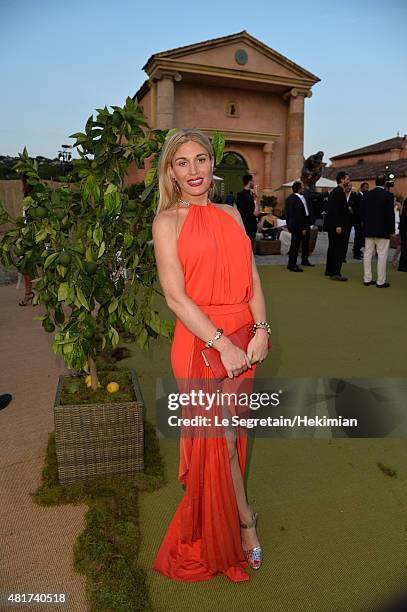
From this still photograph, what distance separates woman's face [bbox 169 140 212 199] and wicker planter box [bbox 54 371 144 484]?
1.37m

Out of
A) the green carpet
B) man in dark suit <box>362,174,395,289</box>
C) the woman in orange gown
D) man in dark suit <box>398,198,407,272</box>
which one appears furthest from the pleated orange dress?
man in dark suit <box>398,198,407,272</box>

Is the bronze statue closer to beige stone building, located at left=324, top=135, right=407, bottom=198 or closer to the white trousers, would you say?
the white trousers

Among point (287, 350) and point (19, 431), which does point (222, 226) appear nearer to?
point (19, 431)

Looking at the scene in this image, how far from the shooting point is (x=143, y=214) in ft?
8.54

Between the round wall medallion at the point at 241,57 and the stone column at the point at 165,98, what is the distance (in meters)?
3.44

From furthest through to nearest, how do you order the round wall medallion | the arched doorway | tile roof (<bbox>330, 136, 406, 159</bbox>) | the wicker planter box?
tile roof (<bbox>330, 136, 406, 159</bbox>) < the arched doorway < the round wall medallion < the wicker planter box

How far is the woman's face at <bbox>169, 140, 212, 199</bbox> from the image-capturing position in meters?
1.91

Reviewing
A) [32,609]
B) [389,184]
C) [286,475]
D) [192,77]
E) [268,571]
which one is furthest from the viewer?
[192,77]

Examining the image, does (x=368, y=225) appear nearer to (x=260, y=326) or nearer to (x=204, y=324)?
(x=260, y=326)

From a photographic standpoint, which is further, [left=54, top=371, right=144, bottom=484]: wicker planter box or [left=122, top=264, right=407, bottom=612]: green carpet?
[left=54, top=371, right=144, bottom=484]: wicker planter box

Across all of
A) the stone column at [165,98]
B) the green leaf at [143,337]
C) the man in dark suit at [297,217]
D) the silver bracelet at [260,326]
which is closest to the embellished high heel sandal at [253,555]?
the silver bracelet at [260,326]

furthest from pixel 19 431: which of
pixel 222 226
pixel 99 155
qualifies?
pixel 222 226

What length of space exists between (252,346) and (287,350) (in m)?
3.39

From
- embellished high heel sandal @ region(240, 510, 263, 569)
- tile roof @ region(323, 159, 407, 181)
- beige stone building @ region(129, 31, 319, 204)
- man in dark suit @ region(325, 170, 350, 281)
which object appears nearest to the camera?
embellished high heel sandal @ region(240, 510, 263, 569)
